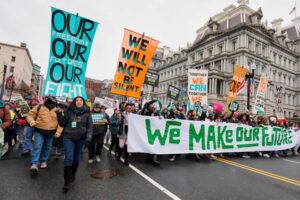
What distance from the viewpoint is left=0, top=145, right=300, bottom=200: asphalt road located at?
133 inches

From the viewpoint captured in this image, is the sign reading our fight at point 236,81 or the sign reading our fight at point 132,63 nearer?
the sign reading our fight at point 132,63

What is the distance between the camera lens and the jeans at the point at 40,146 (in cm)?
437

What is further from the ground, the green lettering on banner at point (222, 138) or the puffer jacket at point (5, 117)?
the puffer jacket at point (5, 117)

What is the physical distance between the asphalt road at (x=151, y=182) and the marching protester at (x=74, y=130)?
0.51 m

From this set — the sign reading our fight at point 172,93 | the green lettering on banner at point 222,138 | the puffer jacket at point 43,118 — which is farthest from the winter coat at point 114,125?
the sign reading our fight at point 172,93

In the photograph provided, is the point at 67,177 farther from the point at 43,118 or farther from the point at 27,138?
the point at 27,138

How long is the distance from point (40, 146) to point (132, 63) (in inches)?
188

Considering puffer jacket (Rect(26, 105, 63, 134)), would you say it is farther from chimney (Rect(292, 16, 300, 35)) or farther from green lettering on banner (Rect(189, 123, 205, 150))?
chimney (Rect(292, 16, 300, 35))

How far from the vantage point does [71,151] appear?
3598mm

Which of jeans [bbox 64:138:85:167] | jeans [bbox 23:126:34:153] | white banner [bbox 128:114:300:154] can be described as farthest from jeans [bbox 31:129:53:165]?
white banner [bbox 128:114:300:154]

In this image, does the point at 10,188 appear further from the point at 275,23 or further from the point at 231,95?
the point at 275,23

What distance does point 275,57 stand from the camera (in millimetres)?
49219

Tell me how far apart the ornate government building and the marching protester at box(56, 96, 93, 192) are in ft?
104

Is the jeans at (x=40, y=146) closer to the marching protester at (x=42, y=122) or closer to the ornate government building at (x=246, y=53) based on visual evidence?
the marching protester at (x=42, y=122)
